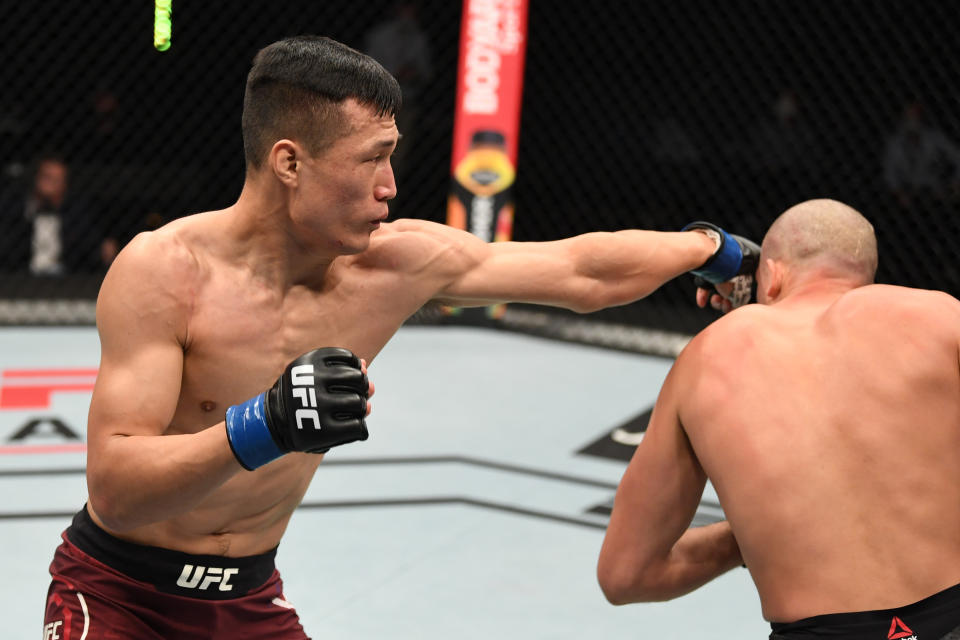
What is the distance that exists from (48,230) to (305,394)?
5378 millimetres

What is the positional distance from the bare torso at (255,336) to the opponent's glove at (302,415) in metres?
0.26

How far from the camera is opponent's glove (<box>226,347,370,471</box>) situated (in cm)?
139

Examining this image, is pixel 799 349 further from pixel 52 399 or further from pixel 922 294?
pixel 52 399

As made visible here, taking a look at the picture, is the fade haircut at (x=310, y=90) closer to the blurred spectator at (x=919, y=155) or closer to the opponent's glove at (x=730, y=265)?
the opponent's glove at (x=730, y=265)

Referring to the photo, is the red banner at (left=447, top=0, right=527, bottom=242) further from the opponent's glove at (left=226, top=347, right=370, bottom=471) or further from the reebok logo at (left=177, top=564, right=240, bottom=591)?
the opponent's glove at (left=226, top=347, right=370, bottom=471)

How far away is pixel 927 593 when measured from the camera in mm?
1561

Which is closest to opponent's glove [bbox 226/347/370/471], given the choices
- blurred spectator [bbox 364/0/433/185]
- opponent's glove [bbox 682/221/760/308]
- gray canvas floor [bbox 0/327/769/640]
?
opponent's glove [bbox 682/221/760/308]

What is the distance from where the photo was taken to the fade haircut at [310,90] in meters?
1.62

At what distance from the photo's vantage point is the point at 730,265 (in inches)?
83.1

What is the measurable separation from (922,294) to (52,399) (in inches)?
145

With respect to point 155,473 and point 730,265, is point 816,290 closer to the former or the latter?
point 730,265

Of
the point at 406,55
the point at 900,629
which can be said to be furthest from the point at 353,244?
the point at 406,55

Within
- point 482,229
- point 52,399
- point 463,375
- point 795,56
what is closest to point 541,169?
point 482,229

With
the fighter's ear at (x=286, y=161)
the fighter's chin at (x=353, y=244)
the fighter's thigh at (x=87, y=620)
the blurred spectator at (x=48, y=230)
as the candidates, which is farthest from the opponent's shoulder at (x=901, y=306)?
the blurred spectator at (x=48, y=230)
